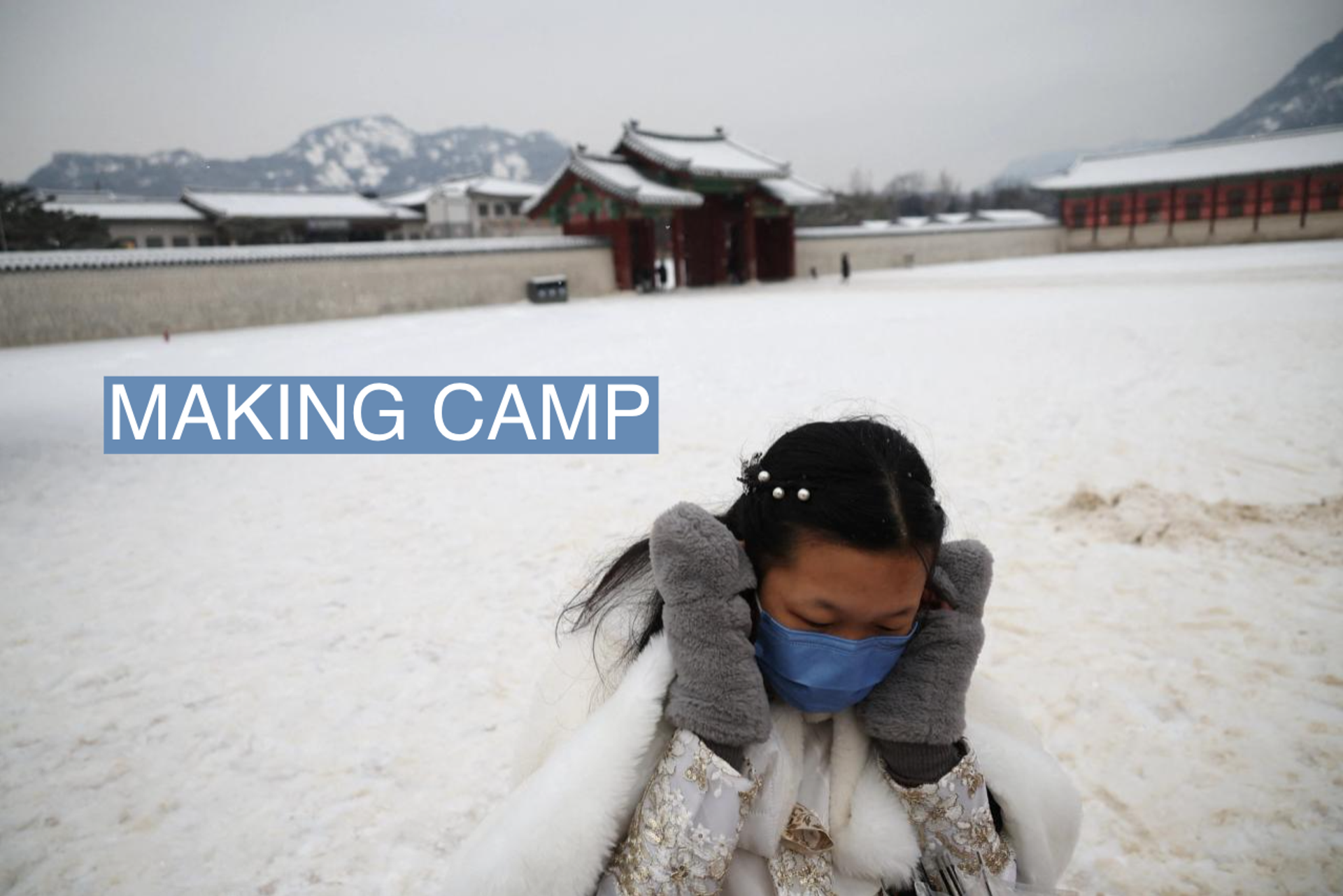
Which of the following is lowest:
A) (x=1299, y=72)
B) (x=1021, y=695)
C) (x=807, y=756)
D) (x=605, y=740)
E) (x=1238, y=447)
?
(x=1021, y=695)

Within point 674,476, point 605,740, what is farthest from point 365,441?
point 605,740

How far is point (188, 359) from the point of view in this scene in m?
11.8

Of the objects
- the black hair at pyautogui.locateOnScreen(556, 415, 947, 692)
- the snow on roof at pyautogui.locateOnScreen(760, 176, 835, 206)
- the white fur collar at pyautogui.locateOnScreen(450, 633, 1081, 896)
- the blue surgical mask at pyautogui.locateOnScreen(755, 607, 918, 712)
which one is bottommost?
the white fur collar at pyautogui.locateOnScreen(450, 633, 1081, 896)

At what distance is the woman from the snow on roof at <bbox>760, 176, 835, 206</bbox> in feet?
82.3

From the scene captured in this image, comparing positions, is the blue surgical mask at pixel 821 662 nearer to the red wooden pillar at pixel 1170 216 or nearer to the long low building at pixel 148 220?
the long low building at pixel 148 220

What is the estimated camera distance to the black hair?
3.72 feet

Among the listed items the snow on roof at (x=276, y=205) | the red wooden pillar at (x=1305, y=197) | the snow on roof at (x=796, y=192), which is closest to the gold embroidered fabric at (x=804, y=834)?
the snow on roof at (x=796, y=192)

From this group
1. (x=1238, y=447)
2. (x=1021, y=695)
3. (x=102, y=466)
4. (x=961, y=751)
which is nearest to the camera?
(x=961, y=751)

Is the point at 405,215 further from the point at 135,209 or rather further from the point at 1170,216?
the point at 1170,216

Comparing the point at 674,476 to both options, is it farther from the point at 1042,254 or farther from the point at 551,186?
the point at 1042,254

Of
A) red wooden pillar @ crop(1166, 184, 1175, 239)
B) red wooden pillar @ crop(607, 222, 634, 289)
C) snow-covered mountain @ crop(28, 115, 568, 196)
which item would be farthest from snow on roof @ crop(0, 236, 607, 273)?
snow-covered mountain @ crop(28, 115, 568, 196)

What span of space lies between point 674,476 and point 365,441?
3.27 meters

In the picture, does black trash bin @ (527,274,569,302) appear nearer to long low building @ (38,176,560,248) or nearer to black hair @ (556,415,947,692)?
long low building @ (38,176,560,248)

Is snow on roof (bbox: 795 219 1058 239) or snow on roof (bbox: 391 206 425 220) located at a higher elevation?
snow on roof (bbox: 391 206 425 220)
